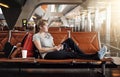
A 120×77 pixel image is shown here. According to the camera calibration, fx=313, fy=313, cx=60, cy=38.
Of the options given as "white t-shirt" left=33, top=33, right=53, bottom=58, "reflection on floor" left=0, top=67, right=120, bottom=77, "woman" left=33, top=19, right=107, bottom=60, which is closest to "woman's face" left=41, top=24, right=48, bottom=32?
"woman" left=33, top=19, right=107, bottom=60

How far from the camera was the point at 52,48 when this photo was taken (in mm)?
5891

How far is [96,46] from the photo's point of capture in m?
6.70

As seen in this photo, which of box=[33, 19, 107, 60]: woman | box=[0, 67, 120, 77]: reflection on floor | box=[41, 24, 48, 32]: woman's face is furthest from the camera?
box=[0, 67, 120, 77]: reflection on floor

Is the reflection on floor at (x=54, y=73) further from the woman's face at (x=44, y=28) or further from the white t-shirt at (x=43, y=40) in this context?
the woman's face at (x=44, y=28)

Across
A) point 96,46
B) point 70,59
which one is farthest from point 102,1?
point 70,59

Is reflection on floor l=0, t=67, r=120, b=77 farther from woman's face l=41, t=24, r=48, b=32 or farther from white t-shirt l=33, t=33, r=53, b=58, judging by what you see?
woman's face l=41, t=24, r=48, b=32

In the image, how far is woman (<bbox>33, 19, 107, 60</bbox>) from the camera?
18.9 feet

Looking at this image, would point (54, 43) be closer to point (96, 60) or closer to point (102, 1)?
point (96, 60)

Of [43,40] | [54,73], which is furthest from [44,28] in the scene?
[54,73]

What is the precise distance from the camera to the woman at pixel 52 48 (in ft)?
18.9

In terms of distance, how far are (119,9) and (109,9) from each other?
93 centimetres

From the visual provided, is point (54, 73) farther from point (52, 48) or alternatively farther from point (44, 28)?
point (44, 28)

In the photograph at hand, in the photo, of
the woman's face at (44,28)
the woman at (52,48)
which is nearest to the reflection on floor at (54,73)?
the woman at (52,48)

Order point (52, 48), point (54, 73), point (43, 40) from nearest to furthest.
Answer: point (52, 48), point (43, 40), point (54, 73)
